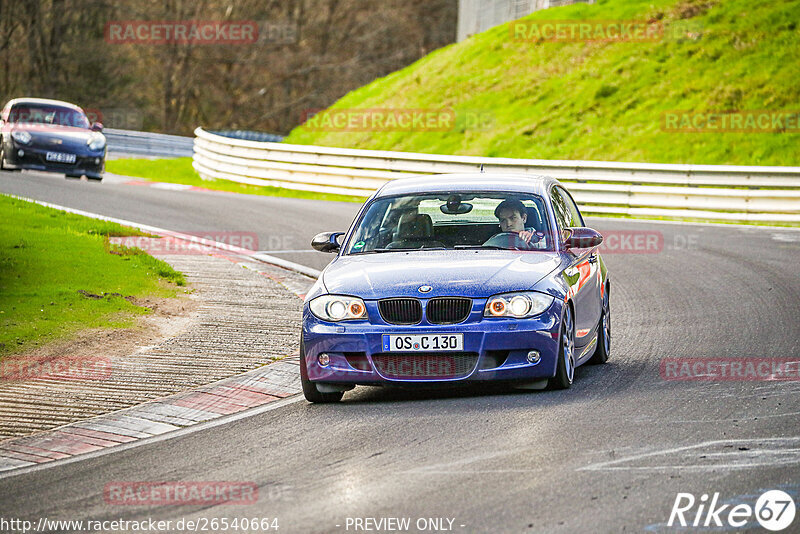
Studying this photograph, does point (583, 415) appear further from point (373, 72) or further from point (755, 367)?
point (373, 72)

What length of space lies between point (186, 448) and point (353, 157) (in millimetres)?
21396

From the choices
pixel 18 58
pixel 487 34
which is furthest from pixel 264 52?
pixel 487 34

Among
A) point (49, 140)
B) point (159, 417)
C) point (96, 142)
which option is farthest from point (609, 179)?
point (159, 417)

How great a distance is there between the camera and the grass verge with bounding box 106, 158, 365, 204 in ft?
97.1

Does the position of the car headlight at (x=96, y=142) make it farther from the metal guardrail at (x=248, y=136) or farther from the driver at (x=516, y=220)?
the driver at (x=516, y=220)

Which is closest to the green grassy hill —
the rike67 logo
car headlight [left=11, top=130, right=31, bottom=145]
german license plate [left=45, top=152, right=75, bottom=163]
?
german license plate [left=45, top=152, right=75, bottom=163]

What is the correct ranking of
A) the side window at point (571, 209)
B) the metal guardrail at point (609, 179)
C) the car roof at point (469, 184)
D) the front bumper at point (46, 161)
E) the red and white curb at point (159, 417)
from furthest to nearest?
the front bumper at point (46, 161) → the metal guardrail at point (609, 179) → the side window at point (571, 209) → the car roof at point (469, 184) → the red and white curb at point (159, 417)

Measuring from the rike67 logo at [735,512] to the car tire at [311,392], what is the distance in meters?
3.32

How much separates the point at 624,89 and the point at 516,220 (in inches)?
958

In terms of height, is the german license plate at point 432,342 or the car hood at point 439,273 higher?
the car hood at point 439,273

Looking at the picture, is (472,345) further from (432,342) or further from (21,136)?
(21,136)

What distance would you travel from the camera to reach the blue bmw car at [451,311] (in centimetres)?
812

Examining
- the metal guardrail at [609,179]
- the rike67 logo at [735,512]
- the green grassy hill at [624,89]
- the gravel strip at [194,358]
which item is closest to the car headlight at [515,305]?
the gravel strip at [194,358]

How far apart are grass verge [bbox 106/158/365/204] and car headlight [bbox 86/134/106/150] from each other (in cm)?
552
